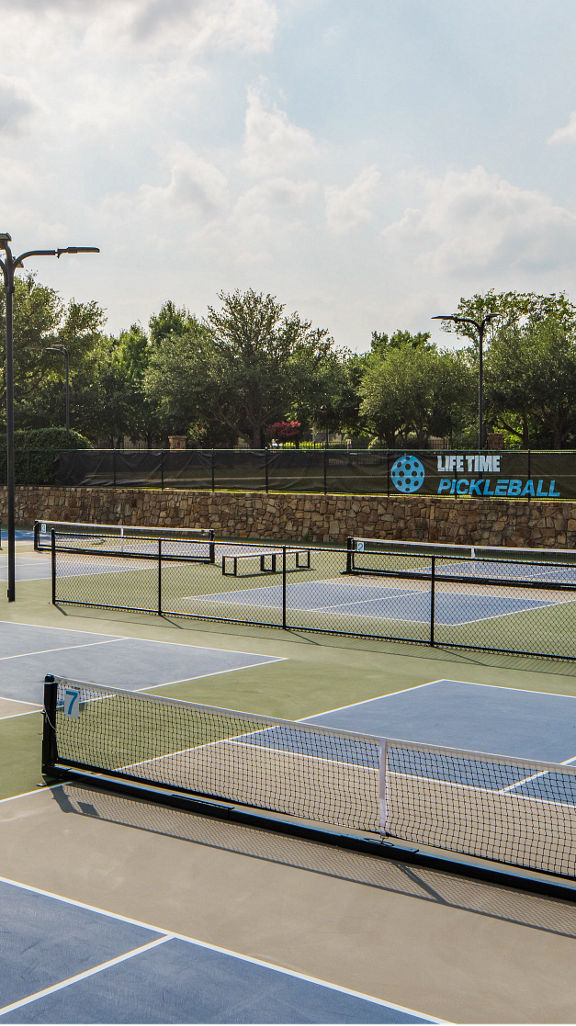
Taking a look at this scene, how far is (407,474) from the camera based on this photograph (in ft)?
107

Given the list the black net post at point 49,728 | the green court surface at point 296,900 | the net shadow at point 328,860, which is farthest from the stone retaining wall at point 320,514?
the net shadow at point 328,860

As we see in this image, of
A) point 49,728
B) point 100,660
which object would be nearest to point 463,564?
point 100,660

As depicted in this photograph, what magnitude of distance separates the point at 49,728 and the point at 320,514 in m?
24.6

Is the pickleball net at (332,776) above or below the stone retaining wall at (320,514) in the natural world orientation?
below

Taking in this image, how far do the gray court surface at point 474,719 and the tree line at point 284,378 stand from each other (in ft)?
156

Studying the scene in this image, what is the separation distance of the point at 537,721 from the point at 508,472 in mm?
20056

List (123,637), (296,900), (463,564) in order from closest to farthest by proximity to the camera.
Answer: (296,900) < (123,637) < (463,564)

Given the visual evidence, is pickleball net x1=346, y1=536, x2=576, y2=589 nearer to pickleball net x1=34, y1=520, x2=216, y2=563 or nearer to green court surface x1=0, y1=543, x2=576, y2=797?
pickleball net x1=34, y1=520, x2=216, y2=563

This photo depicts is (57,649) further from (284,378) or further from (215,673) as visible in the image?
(284,378)

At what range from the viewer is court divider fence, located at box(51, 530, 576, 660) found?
684 inches

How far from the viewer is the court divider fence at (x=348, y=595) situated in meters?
17.4

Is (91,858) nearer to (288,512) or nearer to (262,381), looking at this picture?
(288,512)

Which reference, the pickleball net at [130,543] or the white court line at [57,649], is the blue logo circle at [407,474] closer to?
the pickleball net at [130,543]

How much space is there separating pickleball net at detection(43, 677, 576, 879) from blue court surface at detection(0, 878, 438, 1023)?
209 cm
